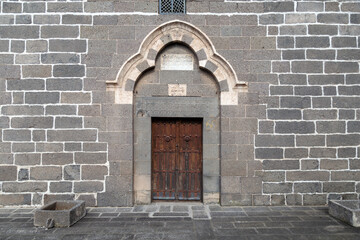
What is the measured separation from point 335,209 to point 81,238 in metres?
4.11

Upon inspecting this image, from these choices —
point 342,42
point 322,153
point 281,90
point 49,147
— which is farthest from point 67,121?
point 342,42

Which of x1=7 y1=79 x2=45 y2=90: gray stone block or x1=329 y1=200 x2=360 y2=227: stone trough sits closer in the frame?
x1=329 y1=200 x2=360 y2=227: stone trough

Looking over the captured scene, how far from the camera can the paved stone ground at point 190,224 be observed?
354cm

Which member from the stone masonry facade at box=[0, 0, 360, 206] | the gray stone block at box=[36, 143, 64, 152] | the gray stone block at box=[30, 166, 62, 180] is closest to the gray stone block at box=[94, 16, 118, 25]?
the stone masonry facade at box=[0, 0, 360, 206]

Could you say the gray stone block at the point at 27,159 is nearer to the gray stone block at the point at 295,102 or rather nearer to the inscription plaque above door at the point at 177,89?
the inscription plaque above door at the point at 177,89

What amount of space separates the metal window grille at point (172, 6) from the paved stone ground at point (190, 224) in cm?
378

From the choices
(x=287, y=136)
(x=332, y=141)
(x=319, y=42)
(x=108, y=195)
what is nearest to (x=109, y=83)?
(x=108, y=195)

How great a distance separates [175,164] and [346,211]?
299 cm

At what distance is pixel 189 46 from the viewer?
4.83 meters

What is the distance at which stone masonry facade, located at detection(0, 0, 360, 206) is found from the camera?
183 inches

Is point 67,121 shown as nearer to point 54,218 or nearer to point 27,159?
point 27,159

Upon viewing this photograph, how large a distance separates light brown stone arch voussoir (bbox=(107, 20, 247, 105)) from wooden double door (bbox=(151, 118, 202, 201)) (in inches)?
36.1

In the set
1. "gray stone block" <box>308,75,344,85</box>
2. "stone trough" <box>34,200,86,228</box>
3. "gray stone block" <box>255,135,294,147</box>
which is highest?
"gray stone block" <box>308,75,344,85</box>

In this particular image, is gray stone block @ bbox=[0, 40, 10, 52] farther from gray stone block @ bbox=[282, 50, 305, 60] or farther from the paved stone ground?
gray stone block @ bbox=[282, 50, 305, 60]
